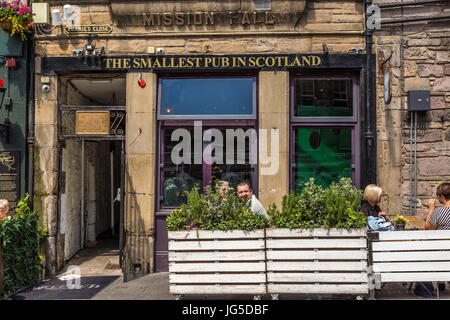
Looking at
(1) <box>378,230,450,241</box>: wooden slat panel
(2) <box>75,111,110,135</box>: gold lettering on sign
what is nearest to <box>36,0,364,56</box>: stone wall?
(2) <box>75,111,110,135</box>: gold lettering on sign

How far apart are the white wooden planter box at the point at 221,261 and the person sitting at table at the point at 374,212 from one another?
67.0 inches

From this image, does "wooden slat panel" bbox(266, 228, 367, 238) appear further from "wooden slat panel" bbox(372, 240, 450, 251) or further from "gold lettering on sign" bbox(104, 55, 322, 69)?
"gold lettering on sign" bbox(104, 55, 322, 69)

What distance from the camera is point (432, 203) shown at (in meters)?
6.00

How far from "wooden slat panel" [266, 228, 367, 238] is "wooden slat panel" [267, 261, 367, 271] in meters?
0.35

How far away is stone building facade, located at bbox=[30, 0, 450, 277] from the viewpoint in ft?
24.5

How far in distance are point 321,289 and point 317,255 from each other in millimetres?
439

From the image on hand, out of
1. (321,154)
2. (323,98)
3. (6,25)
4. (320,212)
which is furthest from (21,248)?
A: (323,98)

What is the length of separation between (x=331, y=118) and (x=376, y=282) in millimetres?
3342

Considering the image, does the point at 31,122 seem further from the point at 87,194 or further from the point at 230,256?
the point at 230,256

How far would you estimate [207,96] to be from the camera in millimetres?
7805

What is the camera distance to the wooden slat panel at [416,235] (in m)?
5.15

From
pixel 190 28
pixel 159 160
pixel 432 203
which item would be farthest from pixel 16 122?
pixel 432 203

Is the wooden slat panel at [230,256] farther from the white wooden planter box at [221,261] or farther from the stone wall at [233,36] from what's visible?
the stone wall at [233,36]

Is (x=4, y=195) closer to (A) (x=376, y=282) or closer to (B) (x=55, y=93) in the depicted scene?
(B) (x=55, y=93)
